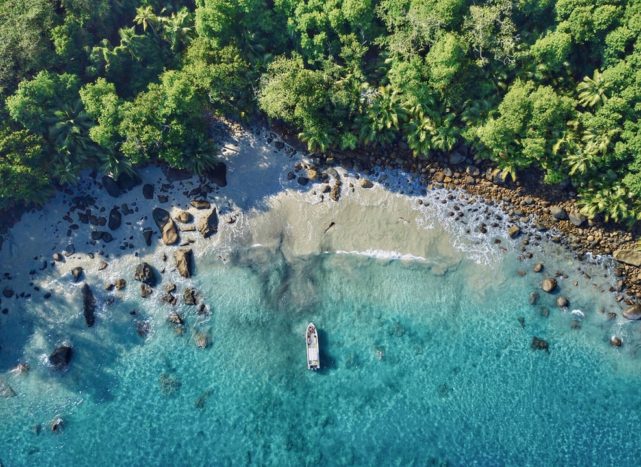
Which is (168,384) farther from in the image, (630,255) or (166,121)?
(630,255)

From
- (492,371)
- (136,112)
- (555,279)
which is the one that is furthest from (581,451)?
(136,112)

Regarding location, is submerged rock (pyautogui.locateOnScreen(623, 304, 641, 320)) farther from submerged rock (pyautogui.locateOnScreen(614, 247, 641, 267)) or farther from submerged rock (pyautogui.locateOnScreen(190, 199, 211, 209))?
submerged rock (pyautogui.locateOnScreen(190, 199, 211, 209))

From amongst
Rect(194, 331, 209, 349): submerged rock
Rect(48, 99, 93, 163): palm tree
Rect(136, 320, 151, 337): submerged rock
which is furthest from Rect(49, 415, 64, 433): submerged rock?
Rect(48, 99, 93, 163): palm tree

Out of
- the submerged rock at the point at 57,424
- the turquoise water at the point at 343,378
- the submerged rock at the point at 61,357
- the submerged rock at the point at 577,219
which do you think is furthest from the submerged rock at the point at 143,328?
the submerged rock at the point at 577,219

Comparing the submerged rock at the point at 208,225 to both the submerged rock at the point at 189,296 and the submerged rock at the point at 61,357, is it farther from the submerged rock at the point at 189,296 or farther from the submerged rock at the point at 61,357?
the submerged rock at the point at 61,357

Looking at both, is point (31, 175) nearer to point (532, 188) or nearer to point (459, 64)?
point (459, 64)

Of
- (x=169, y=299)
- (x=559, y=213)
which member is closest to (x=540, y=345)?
(x=559, y=213)
